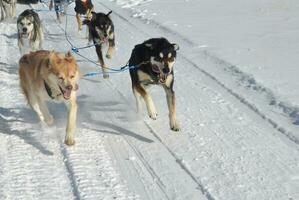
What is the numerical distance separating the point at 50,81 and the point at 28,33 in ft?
12.2

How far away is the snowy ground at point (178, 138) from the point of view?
385 centimetres

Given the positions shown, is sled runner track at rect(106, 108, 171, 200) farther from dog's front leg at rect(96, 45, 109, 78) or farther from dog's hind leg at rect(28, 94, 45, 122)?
dog's front leg at rect(96, 45, 109, 78)

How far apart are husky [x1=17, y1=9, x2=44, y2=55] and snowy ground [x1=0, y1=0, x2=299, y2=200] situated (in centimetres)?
43

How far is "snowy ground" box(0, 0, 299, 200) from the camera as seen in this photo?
152 inches

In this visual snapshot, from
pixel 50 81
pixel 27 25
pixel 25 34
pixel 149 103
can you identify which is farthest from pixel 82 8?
pixel 50 81

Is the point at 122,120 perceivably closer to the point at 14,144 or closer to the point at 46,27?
the point at 14,144

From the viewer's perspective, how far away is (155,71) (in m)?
5.00

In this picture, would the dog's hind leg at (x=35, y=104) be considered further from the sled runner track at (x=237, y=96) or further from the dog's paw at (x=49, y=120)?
the sled runner track at (x=237, y=96)

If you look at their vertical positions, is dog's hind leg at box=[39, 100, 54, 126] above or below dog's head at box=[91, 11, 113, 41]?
below

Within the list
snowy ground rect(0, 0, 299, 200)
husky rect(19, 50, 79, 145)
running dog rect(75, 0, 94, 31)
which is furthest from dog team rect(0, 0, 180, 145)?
running dog rect(75, 0, 94, 31)

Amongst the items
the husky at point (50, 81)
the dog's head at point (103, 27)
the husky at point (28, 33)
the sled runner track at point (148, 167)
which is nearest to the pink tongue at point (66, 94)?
the husky at point (50, 81)

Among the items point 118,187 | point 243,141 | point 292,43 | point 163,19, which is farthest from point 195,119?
point 163,19

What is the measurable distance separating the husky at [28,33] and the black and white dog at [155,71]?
3.21m

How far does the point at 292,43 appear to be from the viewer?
8617mm
